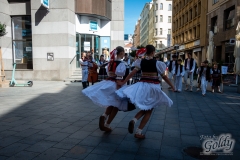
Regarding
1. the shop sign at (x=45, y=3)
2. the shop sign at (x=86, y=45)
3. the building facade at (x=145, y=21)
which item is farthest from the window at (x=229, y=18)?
the building facade at (x=145, y=21)

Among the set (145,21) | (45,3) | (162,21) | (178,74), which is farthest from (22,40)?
(145,21)

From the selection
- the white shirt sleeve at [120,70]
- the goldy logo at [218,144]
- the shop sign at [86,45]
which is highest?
the shop sign at [86,45]

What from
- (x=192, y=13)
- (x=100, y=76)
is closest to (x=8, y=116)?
(x=100, y=76)

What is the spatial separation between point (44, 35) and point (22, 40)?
238 cm

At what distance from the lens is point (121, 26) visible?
2064 cm

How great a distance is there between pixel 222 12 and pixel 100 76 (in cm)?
1782

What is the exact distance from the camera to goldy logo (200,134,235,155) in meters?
3.79

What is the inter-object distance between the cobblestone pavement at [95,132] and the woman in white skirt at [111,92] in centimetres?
52

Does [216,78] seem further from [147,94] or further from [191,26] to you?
[191,26]

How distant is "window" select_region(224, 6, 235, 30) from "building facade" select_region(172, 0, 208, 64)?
20.5 ft

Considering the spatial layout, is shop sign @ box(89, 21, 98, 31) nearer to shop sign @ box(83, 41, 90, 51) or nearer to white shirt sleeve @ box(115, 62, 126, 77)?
shop sign @ box(83, 41, 90, 51)

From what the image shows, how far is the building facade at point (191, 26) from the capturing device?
97.2 ft

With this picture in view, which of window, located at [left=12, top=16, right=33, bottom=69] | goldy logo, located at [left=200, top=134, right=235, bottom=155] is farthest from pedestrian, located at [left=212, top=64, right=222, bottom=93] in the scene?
window, located at [left=12, top=16, right=33, bottom=69]

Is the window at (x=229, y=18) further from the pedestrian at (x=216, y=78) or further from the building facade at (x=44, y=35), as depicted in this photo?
the building facade at (x=44, y=35)
